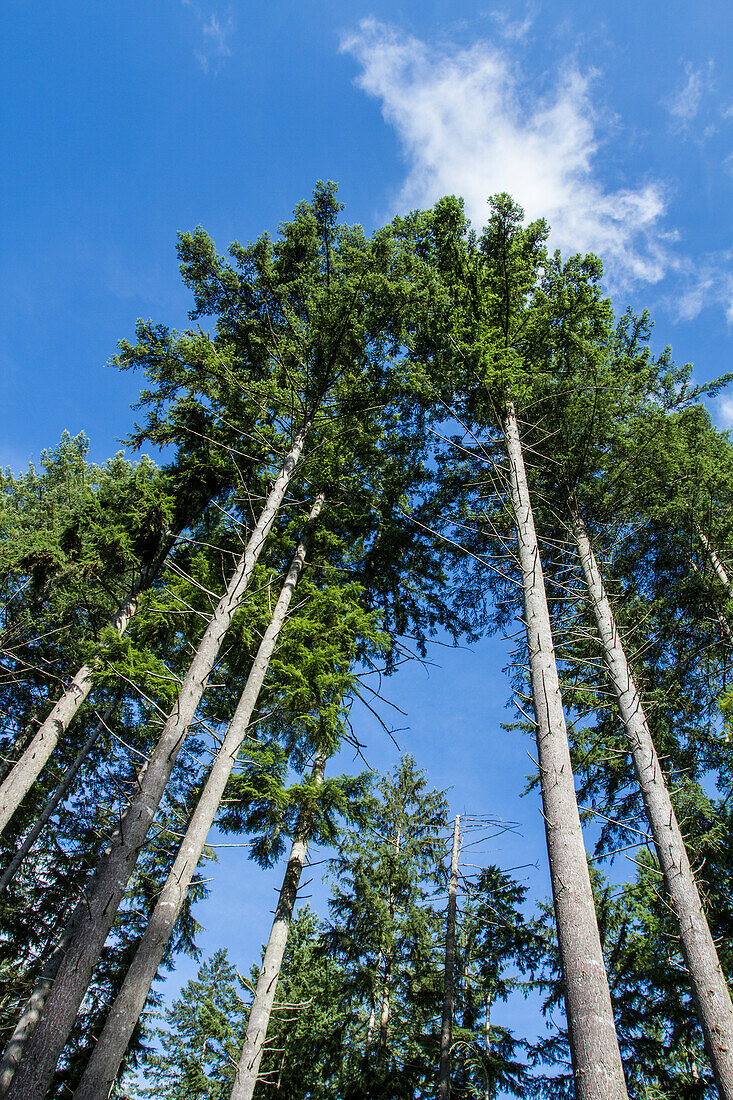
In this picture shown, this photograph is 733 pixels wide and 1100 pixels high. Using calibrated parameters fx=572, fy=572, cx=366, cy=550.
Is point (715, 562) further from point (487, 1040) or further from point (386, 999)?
point (386, 999)

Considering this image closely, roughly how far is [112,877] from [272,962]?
7.06 ft

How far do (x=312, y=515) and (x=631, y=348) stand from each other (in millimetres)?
6882

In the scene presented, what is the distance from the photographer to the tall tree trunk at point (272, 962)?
5844mm

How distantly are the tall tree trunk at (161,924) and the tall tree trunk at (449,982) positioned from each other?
17.6ft

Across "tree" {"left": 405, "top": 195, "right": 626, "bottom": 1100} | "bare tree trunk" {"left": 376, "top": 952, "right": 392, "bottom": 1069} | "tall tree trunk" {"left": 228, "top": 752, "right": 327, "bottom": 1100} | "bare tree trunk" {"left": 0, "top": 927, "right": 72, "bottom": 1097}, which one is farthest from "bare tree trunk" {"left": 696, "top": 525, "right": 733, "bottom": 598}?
"bare tree trunk" {"left": 0, "top": 927, "right": 72, "bottom": 1097}

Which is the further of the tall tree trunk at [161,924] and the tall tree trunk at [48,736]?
the tall tree trunk at [48,736]

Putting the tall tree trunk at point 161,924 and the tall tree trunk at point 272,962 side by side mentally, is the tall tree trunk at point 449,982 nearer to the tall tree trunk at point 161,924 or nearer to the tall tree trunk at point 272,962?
the tall tree trunk at point 272,962

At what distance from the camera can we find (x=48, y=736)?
9.46 metres

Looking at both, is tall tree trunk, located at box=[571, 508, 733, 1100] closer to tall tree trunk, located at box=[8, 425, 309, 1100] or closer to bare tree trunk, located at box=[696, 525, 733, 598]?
bare tree trunk, located at box=[696, 525, 733, 598]

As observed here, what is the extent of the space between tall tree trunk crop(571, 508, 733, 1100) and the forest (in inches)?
1.8

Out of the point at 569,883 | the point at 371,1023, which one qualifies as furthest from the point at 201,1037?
the point at 569,883

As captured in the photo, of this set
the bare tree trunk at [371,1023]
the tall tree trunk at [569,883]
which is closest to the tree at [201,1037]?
Result: the bare tree trunk at [371,1023]

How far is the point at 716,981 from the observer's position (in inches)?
229

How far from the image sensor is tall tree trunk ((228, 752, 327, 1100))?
5.84 metres
